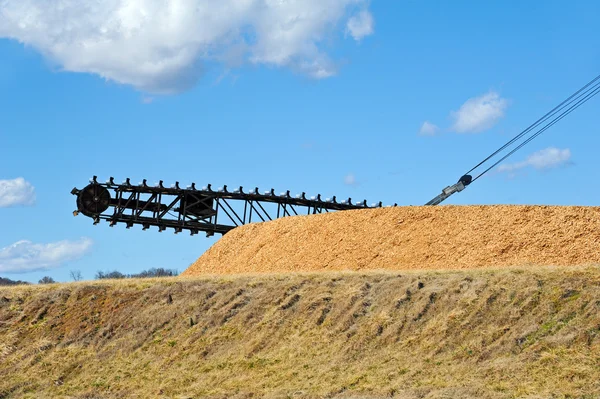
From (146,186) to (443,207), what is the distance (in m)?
15.5

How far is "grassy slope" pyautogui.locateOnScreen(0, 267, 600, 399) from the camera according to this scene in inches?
831

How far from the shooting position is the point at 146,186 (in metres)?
42.5

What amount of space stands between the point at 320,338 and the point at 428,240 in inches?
379

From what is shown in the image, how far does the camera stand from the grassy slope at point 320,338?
2111 centimetres

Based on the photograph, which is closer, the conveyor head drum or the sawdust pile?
the sawdust pile

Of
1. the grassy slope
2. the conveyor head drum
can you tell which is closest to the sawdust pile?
the grassy slope

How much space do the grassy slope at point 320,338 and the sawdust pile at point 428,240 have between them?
13.3ft

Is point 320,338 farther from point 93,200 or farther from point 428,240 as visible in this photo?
point 93,200

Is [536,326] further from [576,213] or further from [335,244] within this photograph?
[335,244]

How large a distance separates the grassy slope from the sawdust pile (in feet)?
13.3

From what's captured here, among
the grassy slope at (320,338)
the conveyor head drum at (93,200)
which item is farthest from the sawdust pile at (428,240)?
the conveyor head drum at (93,200)

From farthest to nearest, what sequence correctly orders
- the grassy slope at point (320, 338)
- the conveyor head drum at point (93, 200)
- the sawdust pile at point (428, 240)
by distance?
1. the conveyor head drum at point (93, 200)
2. the sawdust pile at point (428, 240)
3. the grassy slope at point (320, 338)

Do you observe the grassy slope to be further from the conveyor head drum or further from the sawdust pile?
the conveyor head drum

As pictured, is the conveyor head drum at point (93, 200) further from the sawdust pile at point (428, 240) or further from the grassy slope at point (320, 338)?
the grassy slope at point (320, 338)
